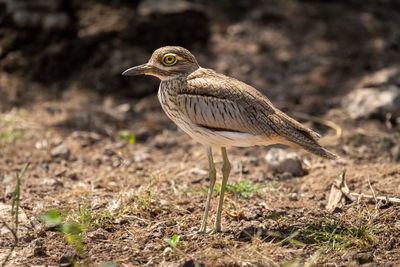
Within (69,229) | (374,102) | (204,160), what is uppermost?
(374,102)

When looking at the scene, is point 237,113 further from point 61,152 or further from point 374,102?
point 374,102

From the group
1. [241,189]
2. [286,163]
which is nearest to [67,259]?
[241,189]

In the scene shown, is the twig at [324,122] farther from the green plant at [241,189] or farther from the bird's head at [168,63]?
the bird's head at [168,63]

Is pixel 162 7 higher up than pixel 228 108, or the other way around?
pixel 162 7

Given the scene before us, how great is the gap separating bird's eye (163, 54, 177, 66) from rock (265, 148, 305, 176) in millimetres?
1639

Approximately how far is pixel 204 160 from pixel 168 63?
1.62 meters

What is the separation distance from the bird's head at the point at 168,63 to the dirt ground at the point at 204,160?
3.52 ft

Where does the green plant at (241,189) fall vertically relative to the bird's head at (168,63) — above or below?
below

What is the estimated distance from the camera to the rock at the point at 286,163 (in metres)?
4.99

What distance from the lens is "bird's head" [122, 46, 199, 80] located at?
412 cm

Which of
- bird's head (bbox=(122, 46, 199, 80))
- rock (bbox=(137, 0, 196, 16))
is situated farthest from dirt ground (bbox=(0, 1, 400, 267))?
bird's head (bbox=(122, 46, 199, 80))

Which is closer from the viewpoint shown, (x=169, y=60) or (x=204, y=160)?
(x=169, y=60)

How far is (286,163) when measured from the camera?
5.00 metres

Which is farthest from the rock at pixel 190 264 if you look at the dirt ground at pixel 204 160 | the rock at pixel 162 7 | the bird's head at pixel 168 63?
the rock at pixel 162 7
